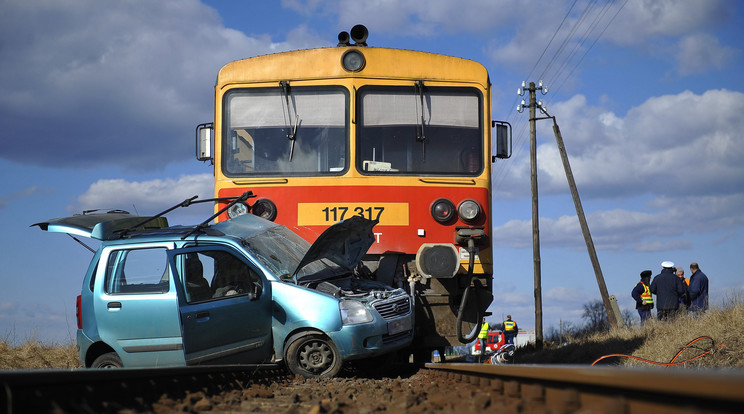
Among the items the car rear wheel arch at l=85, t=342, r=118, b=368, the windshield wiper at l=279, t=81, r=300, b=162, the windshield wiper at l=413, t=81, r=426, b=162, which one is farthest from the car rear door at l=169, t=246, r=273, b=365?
the windshield wiper at l=413, t=81, r=426, b=162

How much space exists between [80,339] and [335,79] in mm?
4089

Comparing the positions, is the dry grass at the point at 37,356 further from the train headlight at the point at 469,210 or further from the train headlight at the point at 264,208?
the train headlight at the point at 469,210

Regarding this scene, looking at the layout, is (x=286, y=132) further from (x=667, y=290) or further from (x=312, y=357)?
(x=667, y=290)

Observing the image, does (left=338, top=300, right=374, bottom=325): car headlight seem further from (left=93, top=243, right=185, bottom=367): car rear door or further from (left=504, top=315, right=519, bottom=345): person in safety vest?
(left=504, top=315, right=519, bottom=345): person in safety vest

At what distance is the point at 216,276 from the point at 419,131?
303 centimetres

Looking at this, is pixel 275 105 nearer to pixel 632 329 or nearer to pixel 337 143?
pixel 337 143

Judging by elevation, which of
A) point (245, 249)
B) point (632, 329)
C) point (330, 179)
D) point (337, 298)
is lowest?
point (632, 329)

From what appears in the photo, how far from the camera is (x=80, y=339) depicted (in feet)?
24.5

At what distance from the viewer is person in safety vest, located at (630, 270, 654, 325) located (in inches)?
670

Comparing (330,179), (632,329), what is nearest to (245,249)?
(330,179)

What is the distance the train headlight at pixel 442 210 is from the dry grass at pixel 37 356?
573 centimetres

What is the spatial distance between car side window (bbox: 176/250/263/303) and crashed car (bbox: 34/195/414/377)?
0.03 feet

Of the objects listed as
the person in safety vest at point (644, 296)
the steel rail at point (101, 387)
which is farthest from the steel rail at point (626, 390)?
the person in safety vest at point (644, 296)

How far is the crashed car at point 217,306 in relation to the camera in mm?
7113
